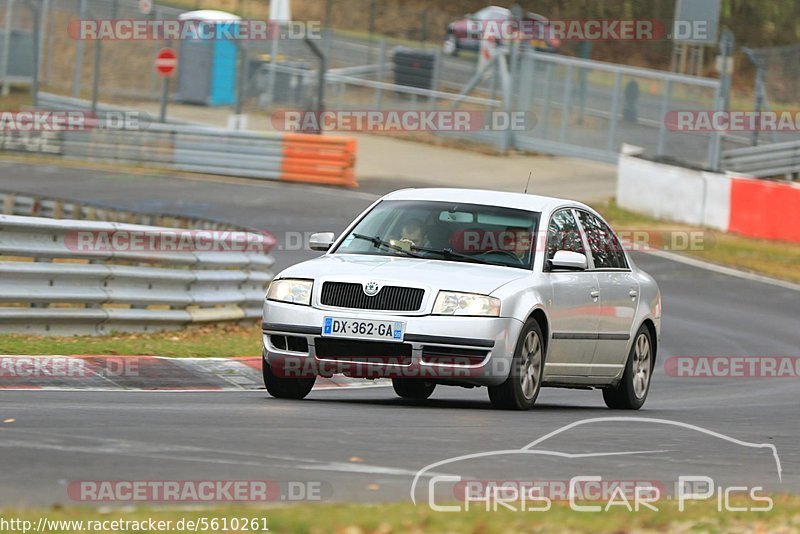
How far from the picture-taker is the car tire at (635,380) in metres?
11.8

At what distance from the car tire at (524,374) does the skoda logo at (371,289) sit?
0.96 meters

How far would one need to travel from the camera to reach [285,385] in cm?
1050

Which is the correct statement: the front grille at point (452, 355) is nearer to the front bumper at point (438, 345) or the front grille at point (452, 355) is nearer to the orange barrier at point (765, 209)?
the front bumper at point (438, 345)

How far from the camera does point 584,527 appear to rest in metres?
5.87

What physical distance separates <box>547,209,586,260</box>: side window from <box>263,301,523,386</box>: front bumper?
1172 millimetres

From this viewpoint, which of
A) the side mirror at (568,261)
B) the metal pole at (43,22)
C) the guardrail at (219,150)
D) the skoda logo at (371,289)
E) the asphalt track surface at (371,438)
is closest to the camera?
the asphalt track surface at (371,438)

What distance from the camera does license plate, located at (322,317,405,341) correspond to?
9703 millimetres

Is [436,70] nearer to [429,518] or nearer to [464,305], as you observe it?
[464,305]

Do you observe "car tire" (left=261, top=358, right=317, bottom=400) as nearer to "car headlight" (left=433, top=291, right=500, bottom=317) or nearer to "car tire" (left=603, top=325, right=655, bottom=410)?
"car headlight" (left=433, top=291, right=500, bottom=317)

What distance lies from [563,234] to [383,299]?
191 centimetres

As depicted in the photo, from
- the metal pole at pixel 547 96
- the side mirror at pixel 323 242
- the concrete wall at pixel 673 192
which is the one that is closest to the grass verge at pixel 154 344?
the side mirror at pixel 323 242

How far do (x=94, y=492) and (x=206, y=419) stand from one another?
236cm

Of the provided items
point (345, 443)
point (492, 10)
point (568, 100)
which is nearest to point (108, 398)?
point (345, 443)

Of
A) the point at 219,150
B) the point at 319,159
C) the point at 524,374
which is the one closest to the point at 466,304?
the point at 524,374
